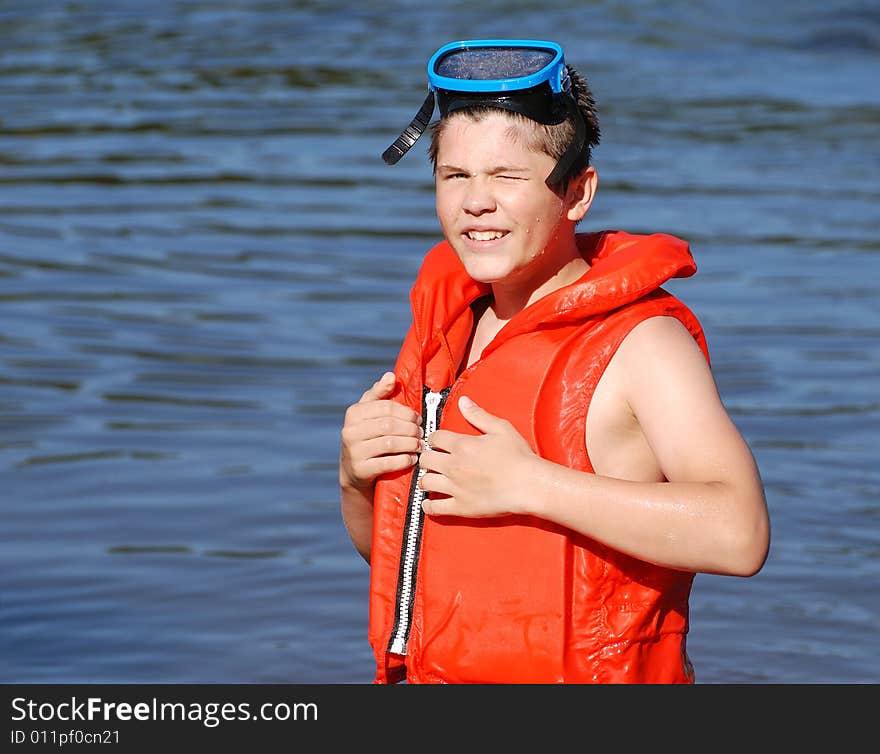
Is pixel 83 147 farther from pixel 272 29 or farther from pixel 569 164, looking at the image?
pixel 569 164

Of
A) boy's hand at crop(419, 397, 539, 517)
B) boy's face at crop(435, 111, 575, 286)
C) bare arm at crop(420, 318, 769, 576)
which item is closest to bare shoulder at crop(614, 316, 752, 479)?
bare arm at crop(420, 318, 769, 576)

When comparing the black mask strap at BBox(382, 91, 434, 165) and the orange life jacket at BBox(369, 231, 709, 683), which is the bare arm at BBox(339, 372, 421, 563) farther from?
the black mask strap at BBox(382, 91, 434, 165)

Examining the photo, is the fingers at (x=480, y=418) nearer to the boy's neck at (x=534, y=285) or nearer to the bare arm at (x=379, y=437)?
the bare arm at (x=379, y=437)

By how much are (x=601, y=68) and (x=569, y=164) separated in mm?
14979

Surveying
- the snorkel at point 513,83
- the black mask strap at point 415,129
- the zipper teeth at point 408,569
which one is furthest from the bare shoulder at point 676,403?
the black mask strap at point 415,129

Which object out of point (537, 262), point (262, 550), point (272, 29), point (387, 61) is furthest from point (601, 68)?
point (537, 262)

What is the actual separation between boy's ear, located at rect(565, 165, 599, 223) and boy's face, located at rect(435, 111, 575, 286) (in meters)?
0.03

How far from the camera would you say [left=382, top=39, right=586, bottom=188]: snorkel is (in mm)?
3574

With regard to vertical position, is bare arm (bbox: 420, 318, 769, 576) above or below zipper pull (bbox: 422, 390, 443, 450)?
above

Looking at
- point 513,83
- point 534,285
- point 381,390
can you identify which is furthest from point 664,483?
point 513,83

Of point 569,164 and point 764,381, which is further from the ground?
point 569,164
